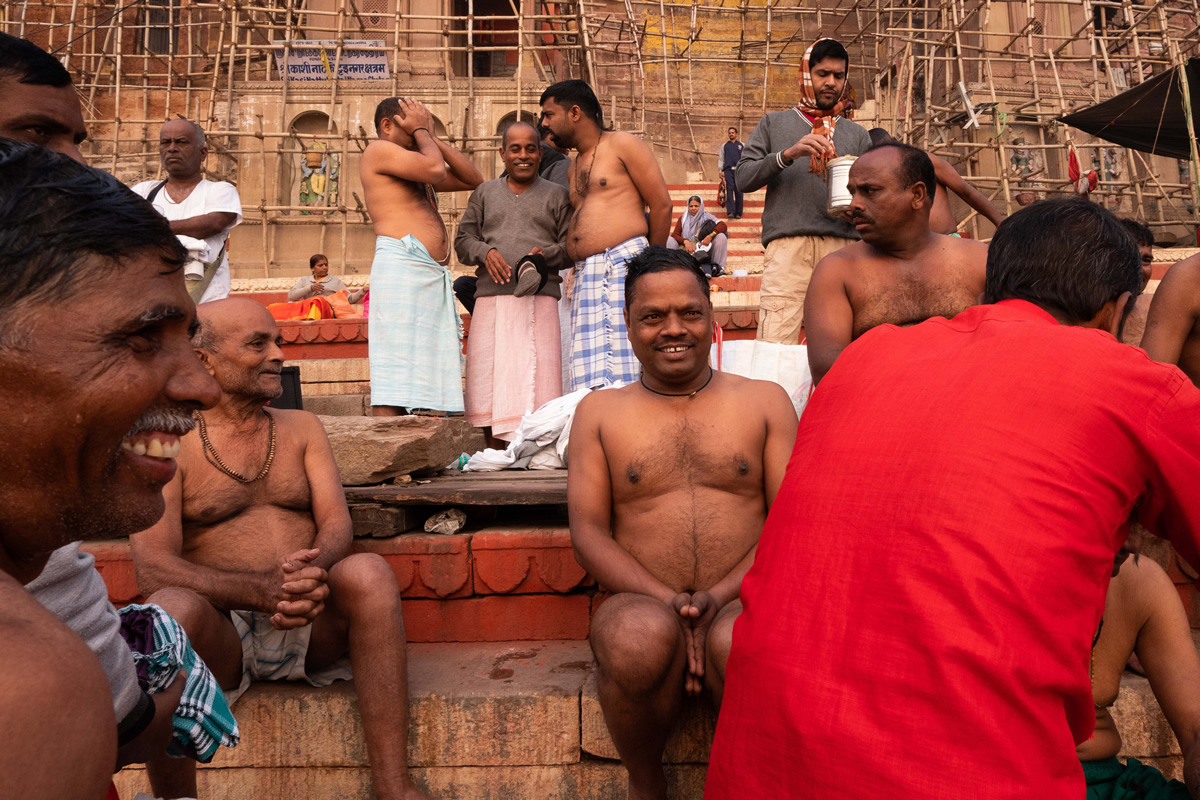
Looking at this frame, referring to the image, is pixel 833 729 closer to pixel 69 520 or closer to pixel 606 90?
pixel 69 520

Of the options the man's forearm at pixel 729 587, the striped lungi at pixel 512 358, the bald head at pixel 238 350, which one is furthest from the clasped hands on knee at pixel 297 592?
the striped lungi at pixel 512 358

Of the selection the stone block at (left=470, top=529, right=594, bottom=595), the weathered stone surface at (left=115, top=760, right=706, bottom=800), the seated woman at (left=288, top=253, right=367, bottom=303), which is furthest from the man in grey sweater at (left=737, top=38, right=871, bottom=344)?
the seated woman at (left=288, top=253, right=367, bottom=303)

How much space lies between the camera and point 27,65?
2484mm

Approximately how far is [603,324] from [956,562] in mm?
3845

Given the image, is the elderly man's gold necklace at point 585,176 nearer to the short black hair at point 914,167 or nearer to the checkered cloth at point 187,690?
the short black hair at point 914,167

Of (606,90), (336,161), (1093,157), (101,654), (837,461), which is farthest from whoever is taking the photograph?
(606,90)

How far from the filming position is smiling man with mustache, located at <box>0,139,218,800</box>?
99 cm

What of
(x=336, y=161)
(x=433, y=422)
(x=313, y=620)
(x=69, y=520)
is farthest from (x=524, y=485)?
(x=336, y=161)

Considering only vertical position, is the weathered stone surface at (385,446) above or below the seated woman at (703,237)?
below

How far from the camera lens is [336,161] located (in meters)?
18.0

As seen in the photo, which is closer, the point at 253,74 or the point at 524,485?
the point at 524,485

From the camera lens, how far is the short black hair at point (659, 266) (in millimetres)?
3281

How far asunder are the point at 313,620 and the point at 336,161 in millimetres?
16529

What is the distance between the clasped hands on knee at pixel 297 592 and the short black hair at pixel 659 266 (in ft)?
4.55
